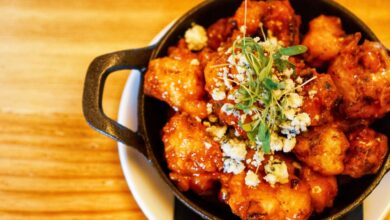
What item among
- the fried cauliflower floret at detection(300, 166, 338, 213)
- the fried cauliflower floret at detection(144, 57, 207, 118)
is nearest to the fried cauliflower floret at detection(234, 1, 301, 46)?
the fried cauliflower floret at detection(144, 57, 207, 118)

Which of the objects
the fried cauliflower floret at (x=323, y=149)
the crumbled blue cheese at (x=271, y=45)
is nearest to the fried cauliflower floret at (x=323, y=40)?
the crumbled blue cheese at (x=271, y=45)

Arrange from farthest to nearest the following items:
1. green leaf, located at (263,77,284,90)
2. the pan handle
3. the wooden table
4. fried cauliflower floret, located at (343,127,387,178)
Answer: the wooden table, the pan handle, fried cauliflower floret, located at (343,127,387,178), green leaf, located at (263,77,284,90)

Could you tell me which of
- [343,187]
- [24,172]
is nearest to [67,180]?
[24,172]

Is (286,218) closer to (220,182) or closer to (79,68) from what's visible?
(220,182)

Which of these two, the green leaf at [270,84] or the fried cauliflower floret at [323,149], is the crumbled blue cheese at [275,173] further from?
the green leaf at [270,84]

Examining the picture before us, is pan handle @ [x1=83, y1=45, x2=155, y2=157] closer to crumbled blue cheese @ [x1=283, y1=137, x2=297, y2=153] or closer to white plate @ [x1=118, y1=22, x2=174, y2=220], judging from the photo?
white plate @ [x1=118, y1=22, x2=174, y2=220]

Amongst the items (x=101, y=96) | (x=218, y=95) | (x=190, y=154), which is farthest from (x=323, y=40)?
(x=101, y=96)

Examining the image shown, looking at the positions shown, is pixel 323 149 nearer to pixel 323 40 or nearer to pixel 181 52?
pixel 323 40
